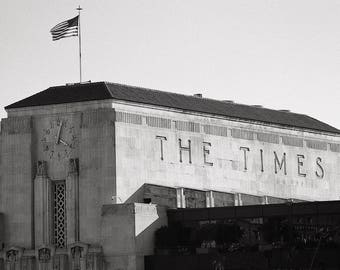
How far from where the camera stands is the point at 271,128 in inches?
6353

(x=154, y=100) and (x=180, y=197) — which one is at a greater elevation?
(x=154, y=100)

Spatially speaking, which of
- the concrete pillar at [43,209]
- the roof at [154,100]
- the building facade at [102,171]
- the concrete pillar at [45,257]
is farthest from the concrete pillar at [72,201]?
the roof at [154,100]

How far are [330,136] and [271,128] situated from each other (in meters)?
11.8

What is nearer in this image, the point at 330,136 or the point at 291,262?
the point at 291,262

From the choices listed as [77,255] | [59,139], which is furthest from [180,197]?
[59,139]

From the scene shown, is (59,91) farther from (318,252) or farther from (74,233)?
(318,252)

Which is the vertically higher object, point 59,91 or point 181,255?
point 59,91

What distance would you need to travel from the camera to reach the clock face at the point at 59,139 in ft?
468

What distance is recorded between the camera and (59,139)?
143125 millimetres

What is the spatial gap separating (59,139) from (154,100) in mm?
10609

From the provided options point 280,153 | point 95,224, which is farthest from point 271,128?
point 95,224

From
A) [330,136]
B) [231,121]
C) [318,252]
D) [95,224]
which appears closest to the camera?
[318,252]

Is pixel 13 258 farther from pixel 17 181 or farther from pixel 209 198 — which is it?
pixel 209 198

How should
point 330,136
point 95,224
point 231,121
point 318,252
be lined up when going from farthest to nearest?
point 330,136 < point 231,121 < point 95,224 < point 318,252
